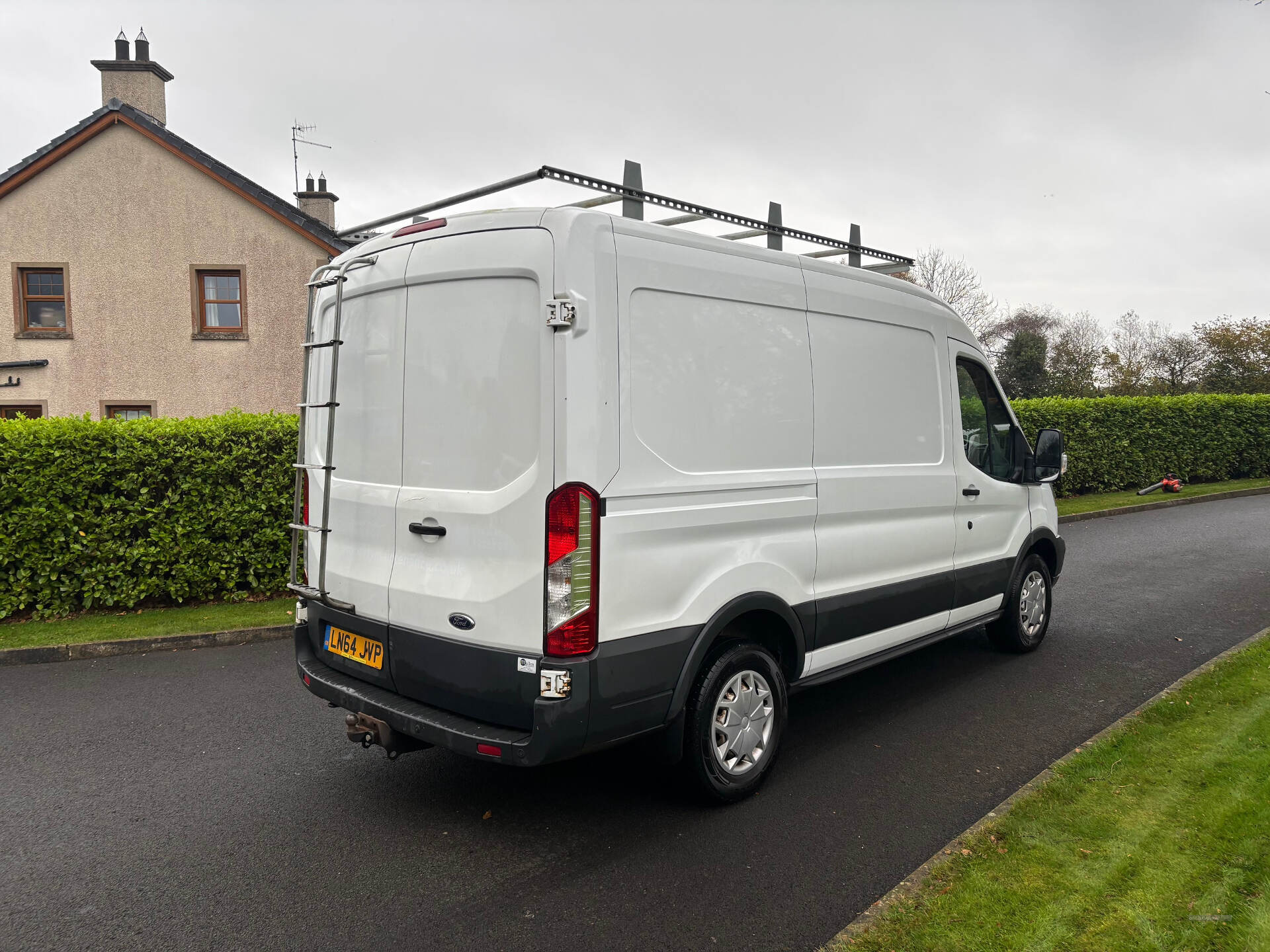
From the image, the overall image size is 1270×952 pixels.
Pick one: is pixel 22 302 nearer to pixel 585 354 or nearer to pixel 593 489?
pixel 585 354

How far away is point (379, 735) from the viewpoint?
371 centimetres

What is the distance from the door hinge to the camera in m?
3.21

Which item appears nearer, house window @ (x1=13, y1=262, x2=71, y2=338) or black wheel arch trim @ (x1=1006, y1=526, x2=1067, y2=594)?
black wheel arch trim @ (x1=1006, y1=526, x2=1067, y2=594)

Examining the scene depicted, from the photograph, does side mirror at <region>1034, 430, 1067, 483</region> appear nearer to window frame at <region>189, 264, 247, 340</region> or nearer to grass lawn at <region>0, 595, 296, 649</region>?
grass lawn at <region>0, 595, 296, 649</region>

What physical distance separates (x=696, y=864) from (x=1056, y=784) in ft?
5.81

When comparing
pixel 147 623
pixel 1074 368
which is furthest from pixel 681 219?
pixel 1074 368

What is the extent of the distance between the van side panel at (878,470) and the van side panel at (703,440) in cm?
20

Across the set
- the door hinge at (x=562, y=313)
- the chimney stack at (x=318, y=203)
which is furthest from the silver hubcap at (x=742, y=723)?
the chimney stack at (x=318, y=203)

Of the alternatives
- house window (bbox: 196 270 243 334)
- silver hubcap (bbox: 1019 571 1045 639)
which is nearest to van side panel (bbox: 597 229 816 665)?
silver hubcap (bbox: 1019 571 1045 639)

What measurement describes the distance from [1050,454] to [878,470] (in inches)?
80.9

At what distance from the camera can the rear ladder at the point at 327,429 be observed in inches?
157

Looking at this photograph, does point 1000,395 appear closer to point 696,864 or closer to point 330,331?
point 696,864

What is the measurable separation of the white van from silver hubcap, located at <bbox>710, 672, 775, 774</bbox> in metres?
0.01

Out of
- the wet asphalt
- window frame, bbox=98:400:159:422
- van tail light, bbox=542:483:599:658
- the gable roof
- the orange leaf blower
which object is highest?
the gable roof
